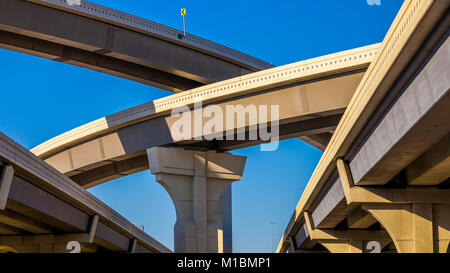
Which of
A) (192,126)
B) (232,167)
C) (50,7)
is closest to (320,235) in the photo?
(232,167)

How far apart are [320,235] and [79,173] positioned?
1201 cm

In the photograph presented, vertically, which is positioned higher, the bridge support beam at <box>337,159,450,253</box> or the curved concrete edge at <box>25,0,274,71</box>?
the curved concrete edge at <box>25,0,274,71</box>

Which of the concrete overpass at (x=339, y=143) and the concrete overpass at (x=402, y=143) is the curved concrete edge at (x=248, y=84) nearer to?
the concrete overpass at (x=339, y=143)

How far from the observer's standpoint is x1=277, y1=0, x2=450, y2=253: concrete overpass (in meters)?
11.0

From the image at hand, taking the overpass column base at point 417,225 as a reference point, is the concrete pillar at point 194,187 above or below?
above

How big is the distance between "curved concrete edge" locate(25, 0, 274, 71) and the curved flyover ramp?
10.5 ft

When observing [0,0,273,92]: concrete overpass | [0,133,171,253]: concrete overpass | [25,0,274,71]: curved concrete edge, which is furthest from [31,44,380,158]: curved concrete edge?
[0,133,171,253]: concrete overpass

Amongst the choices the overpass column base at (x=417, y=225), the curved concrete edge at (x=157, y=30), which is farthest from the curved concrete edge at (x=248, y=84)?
the overpass column base at (x=417, y=225)

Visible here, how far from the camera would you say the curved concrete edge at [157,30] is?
26.3m

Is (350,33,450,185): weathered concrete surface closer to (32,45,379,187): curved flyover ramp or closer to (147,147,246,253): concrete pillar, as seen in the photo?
(32,45,379,187): curved flyover ramp

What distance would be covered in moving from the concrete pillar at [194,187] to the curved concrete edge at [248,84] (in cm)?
165

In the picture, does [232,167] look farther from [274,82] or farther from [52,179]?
[52,179]

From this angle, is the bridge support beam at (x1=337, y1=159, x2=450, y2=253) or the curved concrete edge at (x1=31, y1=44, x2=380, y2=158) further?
the curved concrete edge at (x1=31, y1=44, x2=380, y2=158)

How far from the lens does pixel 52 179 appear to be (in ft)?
69.5
